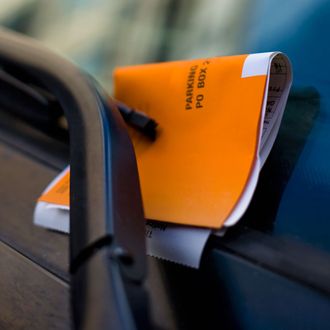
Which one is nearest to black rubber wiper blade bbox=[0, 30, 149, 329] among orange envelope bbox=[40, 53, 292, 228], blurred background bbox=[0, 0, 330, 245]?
orange envelope bbox=[40, 53, 292, 228]

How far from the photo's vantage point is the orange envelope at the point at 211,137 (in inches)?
18.4

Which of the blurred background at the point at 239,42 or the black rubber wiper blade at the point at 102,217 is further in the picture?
the blurred background at the point at 239,42

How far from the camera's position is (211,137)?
518 mm

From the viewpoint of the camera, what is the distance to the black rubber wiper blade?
0.34 m

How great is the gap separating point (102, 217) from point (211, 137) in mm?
187

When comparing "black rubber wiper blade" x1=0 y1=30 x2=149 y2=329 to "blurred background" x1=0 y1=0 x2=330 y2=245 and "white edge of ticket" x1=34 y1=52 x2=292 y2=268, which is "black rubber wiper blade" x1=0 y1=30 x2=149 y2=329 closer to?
"white edge of ticket" x1=34 y1=52 x2=292 y2=268

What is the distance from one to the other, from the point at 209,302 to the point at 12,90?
504mm

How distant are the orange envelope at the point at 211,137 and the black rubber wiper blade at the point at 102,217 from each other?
0.07 metres

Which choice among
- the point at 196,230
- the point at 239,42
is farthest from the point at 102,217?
the point at 239,42

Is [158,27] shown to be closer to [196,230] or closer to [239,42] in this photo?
[239,42]

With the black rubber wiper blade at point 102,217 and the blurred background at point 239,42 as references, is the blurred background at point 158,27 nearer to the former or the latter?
the blurred background at point 239,42

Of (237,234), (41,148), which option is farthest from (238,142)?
(41,148)

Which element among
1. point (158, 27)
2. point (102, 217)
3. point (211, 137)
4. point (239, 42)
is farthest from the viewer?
point (158, 27)

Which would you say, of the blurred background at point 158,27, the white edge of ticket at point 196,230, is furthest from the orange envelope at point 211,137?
the blurred background at point 158,27
